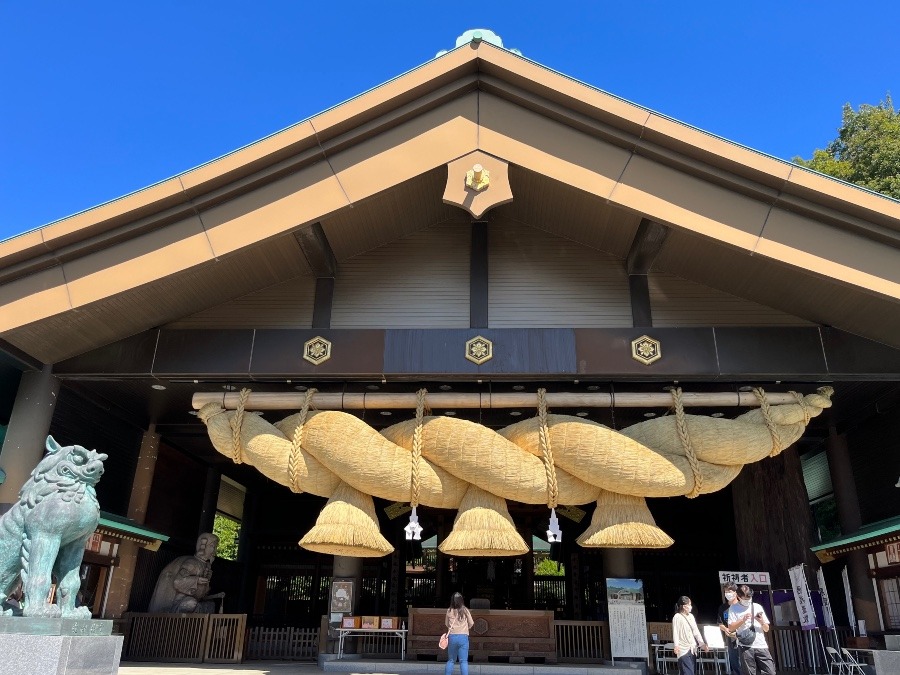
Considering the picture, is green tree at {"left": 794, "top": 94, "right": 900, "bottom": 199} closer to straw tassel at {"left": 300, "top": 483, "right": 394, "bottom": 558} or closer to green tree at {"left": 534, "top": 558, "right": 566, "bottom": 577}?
green tree at {"left": 534, "top": 558, "right": 566, "bottom": 577}

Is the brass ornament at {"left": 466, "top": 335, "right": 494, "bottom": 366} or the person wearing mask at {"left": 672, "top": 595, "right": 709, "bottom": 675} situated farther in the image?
the brass ornament at {"left": 466, "top": 335, "right": 494, "bottom": 366}

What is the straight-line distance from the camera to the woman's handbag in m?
6.79

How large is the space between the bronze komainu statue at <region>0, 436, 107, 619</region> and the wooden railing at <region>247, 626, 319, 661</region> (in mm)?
6812

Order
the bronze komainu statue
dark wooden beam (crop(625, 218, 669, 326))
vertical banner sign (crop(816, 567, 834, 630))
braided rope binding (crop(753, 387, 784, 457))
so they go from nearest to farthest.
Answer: the bronze komainu statue, braided rope binding (crop(753, 387, 784, 457)), dark wooden beam (crop(625, 218, 669, 326)), vertical banner sign (crop(816, 567, 834, 630))

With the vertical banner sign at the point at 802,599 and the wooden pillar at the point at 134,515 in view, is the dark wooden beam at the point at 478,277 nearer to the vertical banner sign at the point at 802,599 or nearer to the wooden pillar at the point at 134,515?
the vertical banner sign at the point at 802,599

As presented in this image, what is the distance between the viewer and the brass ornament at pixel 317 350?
810cm

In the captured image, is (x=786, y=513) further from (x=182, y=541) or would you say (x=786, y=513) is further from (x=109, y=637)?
(x=182, y=541)

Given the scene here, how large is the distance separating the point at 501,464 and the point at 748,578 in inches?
218

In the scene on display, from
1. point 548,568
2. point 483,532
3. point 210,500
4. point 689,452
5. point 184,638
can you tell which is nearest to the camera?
point 483,532

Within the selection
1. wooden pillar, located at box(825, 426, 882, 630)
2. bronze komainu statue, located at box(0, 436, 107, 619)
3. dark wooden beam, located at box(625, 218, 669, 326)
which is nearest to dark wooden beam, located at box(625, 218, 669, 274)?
dark wooden beam, located at box(625, 218, 669, 326)

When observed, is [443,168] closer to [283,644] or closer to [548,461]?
[548,461]

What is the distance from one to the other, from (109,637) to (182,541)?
27.4 feet

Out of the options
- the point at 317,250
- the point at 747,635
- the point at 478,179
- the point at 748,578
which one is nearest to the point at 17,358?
the point at 317,250

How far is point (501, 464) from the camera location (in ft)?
22.6
